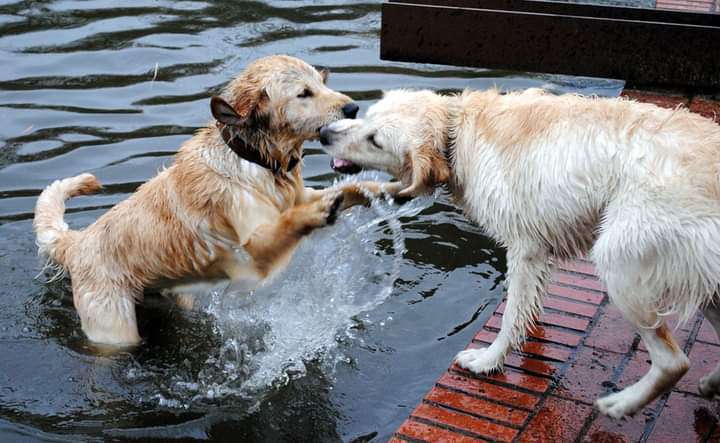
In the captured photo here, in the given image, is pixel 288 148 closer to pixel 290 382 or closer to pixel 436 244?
pixel 290 382

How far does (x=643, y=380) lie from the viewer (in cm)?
406

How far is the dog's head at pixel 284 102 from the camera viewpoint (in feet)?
16.7

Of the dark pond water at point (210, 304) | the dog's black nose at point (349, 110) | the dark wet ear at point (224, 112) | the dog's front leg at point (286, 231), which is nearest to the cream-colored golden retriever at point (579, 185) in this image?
the dog's black nose at point (349, 110)

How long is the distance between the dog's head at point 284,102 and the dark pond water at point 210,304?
695 mm

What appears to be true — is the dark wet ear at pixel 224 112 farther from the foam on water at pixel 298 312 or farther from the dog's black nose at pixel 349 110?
the foam on water at pixel 298 312

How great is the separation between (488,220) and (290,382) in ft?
5.19

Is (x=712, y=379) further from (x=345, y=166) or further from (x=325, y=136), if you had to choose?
(x=325, y=136)

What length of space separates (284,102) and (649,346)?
8.14ft

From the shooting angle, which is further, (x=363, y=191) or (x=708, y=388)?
(x=363, y=191)

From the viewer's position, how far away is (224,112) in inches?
193

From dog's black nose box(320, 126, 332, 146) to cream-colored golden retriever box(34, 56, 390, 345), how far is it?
17 cm

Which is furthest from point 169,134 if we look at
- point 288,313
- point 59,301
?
point 288,313

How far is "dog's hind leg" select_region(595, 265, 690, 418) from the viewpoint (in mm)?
3926

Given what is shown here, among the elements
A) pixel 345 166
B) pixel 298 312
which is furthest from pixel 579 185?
pixel 298 312
